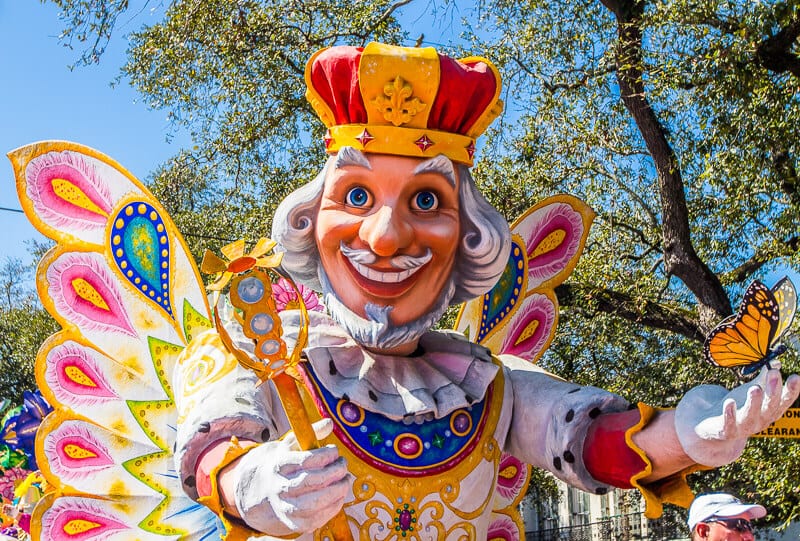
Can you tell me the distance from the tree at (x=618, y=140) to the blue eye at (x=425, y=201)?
3.03 metres

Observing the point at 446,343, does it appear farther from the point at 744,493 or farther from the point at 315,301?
the point at 744,493

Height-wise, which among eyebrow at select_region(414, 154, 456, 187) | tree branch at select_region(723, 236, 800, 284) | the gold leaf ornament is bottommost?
the gold leaf ornament

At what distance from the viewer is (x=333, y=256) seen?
261 cm

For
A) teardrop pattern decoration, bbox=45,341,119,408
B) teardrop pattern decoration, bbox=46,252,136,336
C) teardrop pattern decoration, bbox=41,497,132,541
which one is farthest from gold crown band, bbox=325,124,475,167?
teardrop pattern decoration, bbox=41,497,132,541

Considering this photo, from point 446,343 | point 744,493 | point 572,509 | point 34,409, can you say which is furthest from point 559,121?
point 572,509

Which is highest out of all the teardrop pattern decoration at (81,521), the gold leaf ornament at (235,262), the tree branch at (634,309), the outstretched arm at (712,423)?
the tree branch at (634,309)

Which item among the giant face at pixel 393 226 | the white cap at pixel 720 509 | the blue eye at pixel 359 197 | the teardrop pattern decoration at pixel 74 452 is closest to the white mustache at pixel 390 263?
the giant face at pixel 393 226

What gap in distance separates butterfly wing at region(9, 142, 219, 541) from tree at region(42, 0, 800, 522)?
3.37 metres

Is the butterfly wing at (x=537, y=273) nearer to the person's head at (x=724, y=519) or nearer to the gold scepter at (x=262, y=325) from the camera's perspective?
the person's head at (x=724, y=519)

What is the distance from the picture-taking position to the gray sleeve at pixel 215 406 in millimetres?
2217

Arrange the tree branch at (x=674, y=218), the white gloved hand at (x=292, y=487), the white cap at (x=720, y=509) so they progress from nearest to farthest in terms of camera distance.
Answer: the white gloved hand at (x=292, y=487) → the white cap at (x=720, y=509) → the tree branch at (x=674, y=218)

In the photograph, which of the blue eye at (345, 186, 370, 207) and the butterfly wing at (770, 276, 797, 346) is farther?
the blue eye at (345, 186, 370, 207)

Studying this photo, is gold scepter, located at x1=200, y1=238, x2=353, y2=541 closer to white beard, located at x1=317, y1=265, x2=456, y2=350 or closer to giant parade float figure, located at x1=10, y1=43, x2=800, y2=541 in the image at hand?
giant parade float figure, located at x1=10, y1=43, x2=800, y2=541

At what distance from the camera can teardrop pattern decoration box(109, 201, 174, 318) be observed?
2965mm
